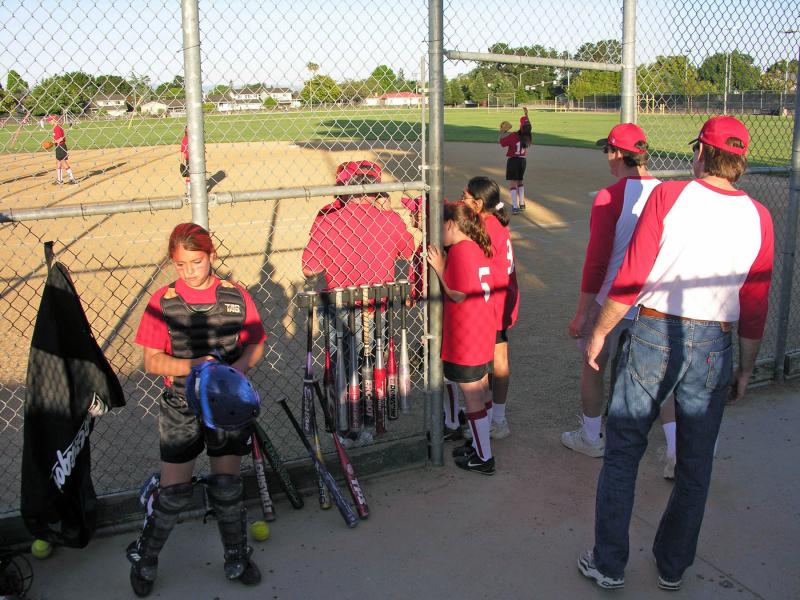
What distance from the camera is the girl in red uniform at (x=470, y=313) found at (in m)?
4.67

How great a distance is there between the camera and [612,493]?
11.6ft

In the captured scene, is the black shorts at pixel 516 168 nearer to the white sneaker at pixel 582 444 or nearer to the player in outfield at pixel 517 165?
the player in outfield at pixel 517 165

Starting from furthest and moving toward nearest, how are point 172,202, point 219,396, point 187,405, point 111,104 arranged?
1. point 111,104
2. point 172,202
3. point 187,405
4. point 219,396

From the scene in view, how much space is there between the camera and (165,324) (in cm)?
364

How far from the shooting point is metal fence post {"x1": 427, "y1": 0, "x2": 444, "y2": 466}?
14.3 ft

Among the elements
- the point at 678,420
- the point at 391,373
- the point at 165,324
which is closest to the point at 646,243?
the point at 678,420

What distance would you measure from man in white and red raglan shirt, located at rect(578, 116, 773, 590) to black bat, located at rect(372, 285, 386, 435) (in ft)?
4.69

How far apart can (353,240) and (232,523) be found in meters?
1.92

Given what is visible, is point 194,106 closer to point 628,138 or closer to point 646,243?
point 646,243

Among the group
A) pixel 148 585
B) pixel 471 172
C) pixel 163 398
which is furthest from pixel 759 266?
pixel 471 172

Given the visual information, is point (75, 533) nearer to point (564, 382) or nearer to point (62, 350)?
point (62, 350)

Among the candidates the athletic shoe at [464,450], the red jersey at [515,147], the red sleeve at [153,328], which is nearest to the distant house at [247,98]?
the red sleeve at [153,328]

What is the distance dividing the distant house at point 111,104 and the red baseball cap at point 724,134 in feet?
9.65

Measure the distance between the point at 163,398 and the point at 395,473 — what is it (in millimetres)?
1691
